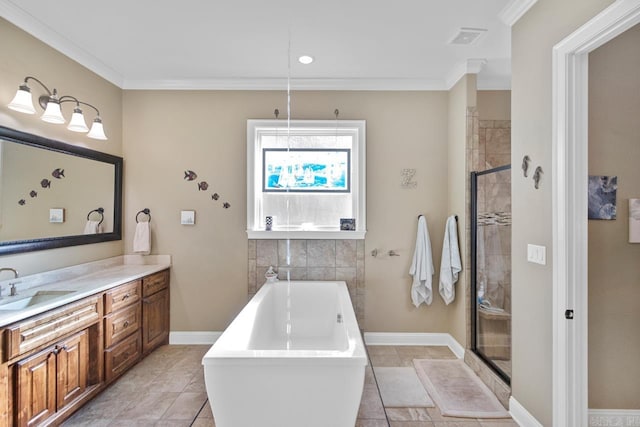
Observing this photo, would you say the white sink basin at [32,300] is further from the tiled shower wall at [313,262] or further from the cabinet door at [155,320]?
the tiled shower wall at [313,262]

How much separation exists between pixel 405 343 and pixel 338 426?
6.38ft

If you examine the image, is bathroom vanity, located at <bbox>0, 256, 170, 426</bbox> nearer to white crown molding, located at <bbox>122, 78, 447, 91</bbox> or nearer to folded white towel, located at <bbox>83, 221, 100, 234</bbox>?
folded white towel, located at <bbox>83, 221, 100, 234</bbox>

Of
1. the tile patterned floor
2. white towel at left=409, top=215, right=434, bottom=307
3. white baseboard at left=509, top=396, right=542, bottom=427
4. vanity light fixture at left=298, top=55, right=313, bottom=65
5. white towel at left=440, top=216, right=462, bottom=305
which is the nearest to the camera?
white baseboard at left=509, top=396, right=542, bottom=427

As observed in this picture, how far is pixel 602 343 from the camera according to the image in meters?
1.96

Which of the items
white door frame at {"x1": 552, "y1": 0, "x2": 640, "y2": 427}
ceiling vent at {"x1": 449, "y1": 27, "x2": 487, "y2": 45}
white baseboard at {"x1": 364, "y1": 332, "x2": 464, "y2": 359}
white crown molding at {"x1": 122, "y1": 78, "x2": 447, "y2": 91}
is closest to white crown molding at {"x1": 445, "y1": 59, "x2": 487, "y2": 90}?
white crown molding at {"x1": 122, "y1": 78, "x2": 447, "y2": 91}

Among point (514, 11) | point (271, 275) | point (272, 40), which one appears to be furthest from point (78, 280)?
point (514, 11)

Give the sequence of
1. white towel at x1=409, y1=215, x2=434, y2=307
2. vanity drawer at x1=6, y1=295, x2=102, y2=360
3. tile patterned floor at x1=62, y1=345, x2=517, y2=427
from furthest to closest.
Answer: white towel at x1=409, y1=215, x2=434, y2=307 < tile patterned floor at x1=62, y1=345, x2=517, y2=427 < vanity drawer at x1=6, y1=295, x2=102, y2=360

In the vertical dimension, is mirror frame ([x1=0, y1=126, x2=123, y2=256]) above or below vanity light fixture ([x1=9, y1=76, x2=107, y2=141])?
below

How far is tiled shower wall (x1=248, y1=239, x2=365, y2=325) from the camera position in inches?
137

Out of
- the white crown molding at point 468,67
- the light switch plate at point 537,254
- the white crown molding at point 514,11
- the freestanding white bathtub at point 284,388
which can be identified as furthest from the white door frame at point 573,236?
the white crown molding at point 468,67

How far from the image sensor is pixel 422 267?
3.35 meters

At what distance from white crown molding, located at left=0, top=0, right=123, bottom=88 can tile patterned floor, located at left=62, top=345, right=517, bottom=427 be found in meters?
2.67

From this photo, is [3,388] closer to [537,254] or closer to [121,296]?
[121,296]

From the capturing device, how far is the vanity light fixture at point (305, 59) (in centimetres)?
293
